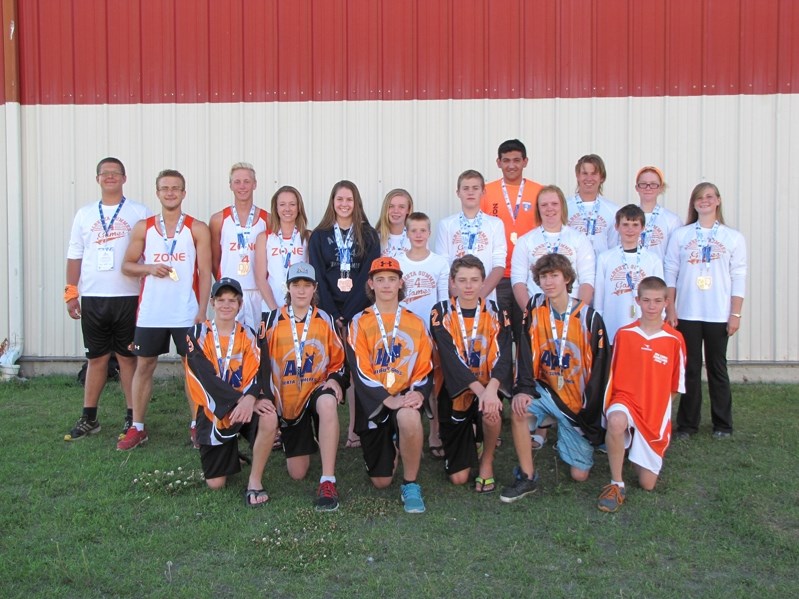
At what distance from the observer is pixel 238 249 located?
6.14 m

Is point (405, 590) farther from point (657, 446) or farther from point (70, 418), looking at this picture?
point (70, 418)

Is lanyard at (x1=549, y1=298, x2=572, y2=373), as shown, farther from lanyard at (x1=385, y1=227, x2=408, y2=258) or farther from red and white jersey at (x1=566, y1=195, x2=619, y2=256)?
lanyard at (x1=385, y1=227, x2=408, y2=258)

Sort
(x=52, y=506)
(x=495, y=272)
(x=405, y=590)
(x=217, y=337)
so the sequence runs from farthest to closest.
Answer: (x=495, y=272), (x=217, y=337), (x=52, y=506), (x=405, y=590)

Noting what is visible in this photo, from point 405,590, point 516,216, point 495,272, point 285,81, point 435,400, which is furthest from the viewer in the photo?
point 285,81

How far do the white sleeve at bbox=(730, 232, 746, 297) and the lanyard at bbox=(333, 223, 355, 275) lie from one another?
10.0ft

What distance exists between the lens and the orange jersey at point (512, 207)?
6.20m

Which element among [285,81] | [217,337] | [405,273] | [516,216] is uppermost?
[285,81]

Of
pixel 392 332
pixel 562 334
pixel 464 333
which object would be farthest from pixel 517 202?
pixel 392 332

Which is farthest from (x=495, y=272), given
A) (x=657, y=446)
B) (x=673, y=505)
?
(x=673, y=505)

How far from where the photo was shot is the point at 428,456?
5520 millimetres

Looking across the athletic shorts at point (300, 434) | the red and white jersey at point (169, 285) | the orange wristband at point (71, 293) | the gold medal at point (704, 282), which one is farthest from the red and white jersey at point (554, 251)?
the orange wristband at point (71, 293)

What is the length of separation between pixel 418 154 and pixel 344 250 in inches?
103

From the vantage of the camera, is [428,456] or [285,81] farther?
[285,81]

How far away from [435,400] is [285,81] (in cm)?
441
